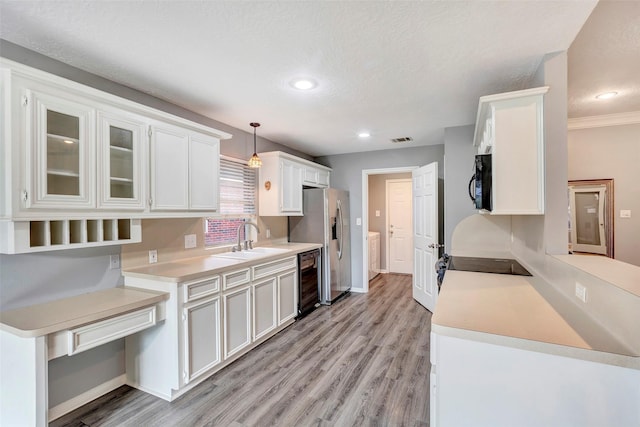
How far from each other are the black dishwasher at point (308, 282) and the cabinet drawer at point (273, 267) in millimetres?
185

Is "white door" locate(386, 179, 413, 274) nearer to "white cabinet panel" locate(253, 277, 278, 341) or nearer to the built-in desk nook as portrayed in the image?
"white cabinet panel" locate(253, 277, 278, 341)

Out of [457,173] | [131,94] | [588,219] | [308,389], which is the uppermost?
[131,94]

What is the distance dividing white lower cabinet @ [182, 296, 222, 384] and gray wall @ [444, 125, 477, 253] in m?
2.71

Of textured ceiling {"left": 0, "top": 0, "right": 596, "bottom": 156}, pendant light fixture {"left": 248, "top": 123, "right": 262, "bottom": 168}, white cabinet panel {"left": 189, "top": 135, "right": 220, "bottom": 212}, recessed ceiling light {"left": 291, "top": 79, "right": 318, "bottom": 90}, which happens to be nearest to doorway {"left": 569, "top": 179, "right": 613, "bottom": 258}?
textured ceiling {"left": 0, "top": 0, "right": 596, "bottom": 156}

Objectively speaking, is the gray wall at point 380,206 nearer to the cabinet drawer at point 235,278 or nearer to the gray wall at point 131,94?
the gray wall at point 131,94

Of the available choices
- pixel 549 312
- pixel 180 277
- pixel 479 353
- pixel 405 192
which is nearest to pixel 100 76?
pixel 180 277

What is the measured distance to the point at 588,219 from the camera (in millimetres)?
3691

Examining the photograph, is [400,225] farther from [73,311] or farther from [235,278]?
[73,311]

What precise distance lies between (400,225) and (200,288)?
4844 millimetres

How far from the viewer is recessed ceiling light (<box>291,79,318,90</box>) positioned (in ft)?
7.56

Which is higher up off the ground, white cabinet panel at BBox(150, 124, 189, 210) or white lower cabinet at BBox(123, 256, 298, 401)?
white cabinet panel at BBox(150, 124, 189, 210)

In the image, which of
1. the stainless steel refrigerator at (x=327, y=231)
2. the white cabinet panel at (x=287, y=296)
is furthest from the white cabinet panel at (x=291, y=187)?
the white cabinet panel at (x=287, y=296)

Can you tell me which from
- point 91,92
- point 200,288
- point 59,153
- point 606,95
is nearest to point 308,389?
point 200,288

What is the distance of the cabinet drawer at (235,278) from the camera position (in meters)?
2.58
